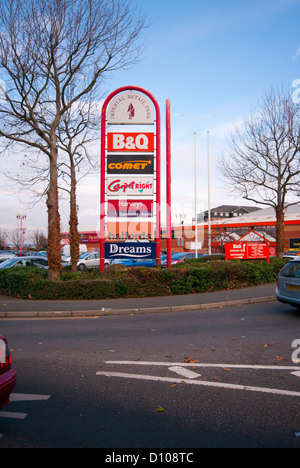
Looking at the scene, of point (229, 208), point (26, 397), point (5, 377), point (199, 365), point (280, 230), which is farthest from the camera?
point (229, 208)

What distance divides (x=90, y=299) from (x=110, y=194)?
4252 mm

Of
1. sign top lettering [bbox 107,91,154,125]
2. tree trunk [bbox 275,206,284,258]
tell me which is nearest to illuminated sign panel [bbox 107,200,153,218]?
sign top lettering [bbox 107,91,154,125]

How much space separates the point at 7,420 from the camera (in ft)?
12.5

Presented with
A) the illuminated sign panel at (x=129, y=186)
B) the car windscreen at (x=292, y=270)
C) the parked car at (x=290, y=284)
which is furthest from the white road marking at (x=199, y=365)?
the illuminated sign panel at (x=129, y=186)

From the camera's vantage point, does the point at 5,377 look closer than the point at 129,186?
Yes

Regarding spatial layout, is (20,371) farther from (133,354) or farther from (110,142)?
(110,142)

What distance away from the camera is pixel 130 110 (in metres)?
14.7

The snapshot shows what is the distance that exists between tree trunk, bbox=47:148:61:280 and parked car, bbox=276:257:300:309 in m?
8.38

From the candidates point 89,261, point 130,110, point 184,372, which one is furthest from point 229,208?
point 184,372

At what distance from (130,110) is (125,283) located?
6974 mm

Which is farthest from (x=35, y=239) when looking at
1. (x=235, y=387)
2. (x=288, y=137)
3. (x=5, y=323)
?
(x=235, y=387)

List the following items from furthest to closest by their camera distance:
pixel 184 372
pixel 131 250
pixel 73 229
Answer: pixel 73 229 < pixel 131 250 < pixel 184 372

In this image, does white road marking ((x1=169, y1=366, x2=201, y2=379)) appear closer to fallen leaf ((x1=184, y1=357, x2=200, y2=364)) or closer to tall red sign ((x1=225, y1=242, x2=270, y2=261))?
fallen leaf ((x1=184, y1=357, x2=200, y2=364))

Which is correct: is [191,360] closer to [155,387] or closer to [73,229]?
[155,387]
